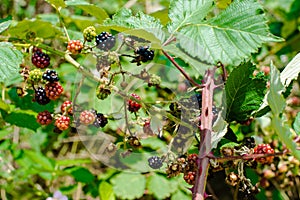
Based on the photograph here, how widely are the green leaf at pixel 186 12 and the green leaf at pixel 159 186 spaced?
45.1 inches

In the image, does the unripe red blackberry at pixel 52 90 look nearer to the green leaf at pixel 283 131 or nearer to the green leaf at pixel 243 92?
the green leaf at pixel 243 92

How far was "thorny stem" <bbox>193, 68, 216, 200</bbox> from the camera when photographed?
85 centimetres

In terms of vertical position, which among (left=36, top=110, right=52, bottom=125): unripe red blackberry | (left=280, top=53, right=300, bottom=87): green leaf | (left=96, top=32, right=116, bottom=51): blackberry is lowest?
(left=36, top=110, right=52, bottom=125): unripe red blackberry

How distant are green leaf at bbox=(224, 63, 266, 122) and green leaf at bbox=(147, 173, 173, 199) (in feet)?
3.36

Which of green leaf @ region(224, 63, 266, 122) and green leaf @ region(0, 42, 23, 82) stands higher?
green leaf @ region(0, 42, 23, 82)

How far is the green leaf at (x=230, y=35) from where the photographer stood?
33.8 inches

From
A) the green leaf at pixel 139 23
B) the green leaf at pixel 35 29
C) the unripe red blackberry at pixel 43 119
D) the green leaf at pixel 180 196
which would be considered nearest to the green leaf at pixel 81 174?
the green leaf at pixel 180 196

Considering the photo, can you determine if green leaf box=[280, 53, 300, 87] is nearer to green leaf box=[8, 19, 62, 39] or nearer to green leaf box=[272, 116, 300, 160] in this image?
green leaf box=[272, 116, 300, 160]

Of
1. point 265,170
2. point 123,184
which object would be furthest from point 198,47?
point 123,184

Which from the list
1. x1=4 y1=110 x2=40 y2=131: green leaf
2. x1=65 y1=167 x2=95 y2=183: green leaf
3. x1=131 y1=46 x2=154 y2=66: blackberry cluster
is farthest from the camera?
x1=65 y1=167 x2=95 y2=183: green leaf

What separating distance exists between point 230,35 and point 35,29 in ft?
2.23

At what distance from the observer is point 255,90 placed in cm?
101

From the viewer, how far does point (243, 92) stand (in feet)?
3.31

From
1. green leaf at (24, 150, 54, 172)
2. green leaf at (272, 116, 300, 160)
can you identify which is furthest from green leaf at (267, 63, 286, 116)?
green leaf at (24, 150, 54, 172)
